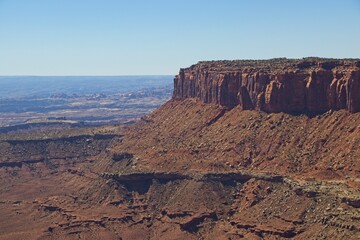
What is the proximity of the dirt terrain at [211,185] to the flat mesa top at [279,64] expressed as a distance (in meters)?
9.60

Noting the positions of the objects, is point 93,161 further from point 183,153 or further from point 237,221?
point 237,221

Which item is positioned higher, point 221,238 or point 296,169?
point 296,169

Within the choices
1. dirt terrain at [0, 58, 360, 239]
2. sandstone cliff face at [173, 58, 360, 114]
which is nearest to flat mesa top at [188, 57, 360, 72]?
sandstone cliff face at [173, 58, 360, 114]

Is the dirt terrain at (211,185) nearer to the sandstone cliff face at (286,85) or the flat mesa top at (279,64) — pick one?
the sandstone cliff face at (286,85)

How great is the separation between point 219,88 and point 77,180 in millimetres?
40692

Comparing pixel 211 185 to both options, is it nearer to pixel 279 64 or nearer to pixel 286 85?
pixel 286 85

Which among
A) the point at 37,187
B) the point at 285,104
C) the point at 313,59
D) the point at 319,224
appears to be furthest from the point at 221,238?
the point at 37,187

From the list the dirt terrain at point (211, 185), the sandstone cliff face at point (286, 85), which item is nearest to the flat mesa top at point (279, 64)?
the sandstone cliff face at point (286, 85)

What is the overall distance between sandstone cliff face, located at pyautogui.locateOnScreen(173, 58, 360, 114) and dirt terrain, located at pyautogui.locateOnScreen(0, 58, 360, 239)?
5.84ft

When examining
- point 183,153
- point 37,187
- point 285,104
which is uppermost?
point 285,104

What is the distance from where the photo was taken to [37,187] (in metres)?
156

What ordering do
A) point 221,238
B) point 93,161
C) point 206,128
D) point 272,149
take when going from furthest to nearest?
point 93,161
point 206,128
point 272,149
point 221,238

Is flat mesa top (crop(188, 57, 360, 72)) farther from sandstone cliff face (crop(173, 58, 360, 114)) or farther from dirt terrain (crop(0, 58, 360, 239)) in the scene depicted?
dirt terrain (crop(0, 58, 360, 239))

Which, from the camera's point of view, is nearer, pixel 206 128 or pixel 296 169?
pixel 296 169
